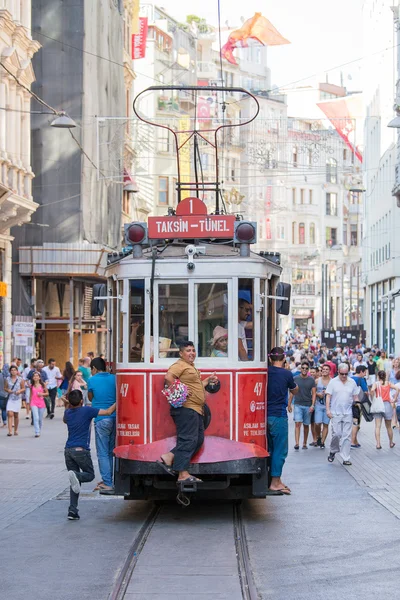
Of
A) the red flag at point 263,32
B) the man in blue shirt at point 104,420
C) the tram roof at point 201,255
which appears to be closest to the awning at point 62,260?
the man in blue shirt at point 104,420

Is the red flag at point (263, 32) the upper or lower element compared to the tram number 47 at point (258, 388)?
upper

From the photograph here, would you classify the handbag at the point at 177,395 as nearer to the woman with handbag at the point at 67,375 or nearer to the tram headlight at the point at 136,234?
the tram headlight at the point at 136,234

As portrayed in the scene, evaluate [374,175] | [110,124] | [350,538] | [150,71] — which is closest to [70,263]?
[110,124]

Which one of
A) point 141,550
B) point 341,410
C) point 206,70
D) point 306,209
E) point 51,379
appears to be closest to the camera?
point 141,550

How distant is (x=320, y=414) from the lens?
69.4ft

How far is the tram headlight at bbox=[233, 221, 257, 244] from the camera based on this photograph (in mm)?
12462

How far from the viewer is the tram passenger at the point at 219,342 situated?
12375 millimetres

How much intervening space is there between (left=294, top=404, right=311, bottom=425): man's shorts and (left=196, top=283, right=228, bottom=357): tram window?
885 cm

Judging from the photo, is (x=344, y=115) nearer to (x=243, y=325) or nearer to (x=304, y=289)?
(x=243, y=325)

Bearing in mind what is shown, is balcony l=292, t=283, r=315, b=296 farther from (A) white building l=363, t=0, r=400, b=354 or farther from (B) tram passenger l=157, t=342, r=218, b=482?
(B) tram passenger l=157, t=342, r=218, b=482

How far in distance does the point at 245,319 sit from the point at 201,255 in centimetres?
84

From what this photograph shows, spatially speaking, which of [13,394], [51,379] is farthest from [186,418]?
[51,379]

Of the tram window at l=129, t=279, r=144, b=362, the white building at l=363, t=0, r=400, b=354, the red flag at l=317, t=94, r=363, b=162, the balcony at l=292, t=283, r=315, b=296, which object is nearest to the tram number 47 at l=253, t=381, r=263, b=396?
the tram window at l=129, t=279, r=144, b=362

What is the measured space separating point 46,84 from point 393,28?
53.0 feet
